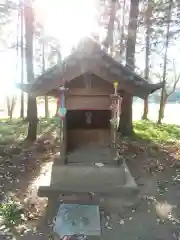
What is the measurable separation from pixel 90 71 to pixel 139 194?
4.32 m

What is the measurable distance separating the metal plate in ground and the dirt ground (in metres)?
0.34

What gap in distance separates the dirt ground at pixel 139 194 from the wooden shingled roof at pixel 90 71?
3.30 meters

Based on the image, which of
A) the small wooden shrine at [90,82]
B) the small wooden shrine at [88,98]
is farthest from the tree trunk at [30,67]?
the small wooden shrine at [90,82]

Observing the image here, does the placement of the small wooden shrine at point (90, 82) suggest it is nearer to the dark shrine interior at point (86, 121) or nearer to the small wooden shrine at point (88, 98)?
the small wooden shrine at point (88, 98)

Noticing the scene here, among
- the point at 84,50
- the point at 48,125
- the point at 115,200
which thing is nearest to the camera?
the point at 84,50

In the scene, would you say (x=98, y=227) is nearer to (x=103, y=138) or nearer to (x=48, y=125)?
(x=103, y=138)

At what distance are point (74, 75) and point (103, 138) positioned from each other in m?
3.24

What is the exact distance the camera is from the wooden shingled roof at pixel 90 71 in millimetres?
8094

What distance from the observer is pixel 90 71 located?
8.14 metres

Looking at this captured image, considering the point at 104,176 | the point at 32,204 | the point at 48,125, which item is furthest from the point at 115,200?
the point at 48,125

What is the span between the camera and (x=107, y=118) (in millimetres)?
11086

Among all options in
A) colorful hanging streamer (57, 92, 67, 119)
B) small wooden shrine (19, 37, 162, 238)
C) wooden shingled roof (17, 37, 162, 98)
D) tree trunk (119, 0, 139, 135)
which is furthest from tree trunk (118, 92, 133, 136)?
colorful hanging streamer (57, 92, 67, 119)

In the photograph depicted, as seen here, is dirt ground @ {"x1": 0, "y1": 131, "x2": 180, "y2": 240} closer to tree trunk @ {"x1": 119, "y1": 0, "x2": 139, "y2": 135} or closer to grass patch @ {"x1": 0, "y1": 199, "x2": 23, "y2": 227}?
grass patch @ {"x1": 0, "y1": 199, "x2": 23, "y2": 227}

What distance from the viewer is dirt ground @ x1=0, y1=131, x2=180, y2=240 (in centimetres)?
720
